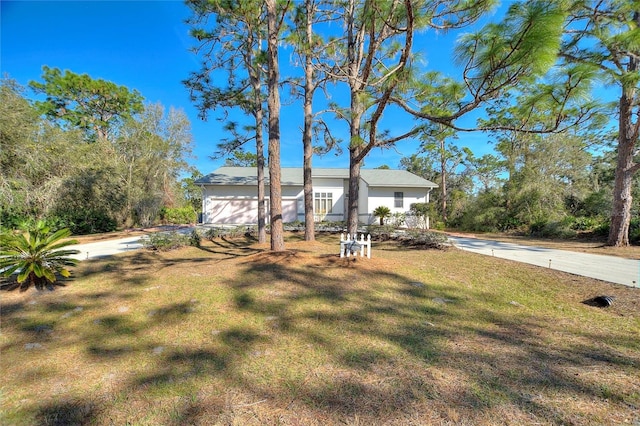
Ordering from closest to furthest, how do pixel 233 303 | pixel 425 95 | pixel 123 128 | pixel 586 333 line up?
1. pixel 586 333
2. pixel 233 303
3. pixel 425 95
4. pixel 123 128

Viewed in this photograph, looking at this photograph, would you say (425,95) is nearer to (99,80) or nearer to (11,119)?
(11,119)

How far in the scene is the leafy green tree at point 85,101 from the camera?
21.2m

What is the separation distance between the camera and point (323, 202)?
719 inches

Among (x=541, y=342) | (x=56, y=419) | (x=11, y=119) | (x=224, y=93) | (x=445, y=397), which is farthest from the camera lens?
(x=11, y=119)

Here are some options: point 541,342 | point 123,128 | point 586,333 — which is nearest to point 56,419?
point 541,342

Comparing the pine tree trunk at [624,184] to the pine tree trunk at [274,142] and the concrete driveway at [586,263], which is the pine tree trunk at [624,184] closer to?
the concrete driveway at [586,263]

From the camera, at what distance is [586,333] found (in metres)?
A: 3.06

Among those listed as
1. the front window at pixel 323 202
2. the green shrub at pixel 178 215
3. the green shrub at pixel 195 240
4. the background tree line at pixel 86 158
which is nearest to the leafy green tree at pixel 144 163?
the background tree line at pixel 86 158

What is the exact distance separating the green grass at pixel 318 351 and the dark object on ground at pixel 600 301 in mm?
89

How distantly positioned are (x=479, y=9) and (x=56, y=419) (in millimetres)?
6168

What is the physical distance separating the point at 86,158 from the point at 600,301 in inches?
803

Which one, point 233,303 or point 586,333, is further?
point 233,303

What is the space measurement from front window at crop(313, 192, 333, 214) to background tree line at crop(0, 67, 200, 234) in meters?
10.8

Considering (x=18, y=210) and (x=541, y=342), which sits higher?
(x=18, y=210)
